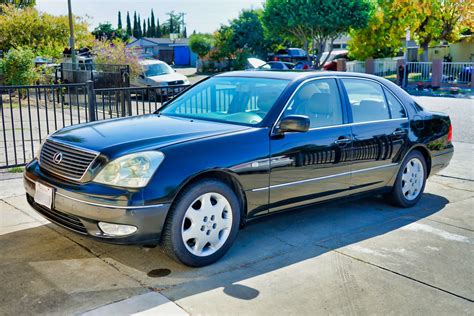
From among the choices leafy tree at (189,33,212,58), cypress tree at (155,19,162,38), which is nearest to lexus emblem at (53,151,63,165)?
leafy tree at (189,33,212,58)

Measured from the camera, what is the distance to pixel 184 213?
4.23 metres

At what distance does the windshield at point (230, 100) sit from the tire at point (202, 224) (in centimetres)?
89

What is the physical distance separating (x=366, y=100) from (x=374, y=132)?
1.35 ft

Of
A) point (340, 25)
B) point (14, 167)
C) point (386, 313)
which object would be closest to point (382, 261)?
point (386, 313)

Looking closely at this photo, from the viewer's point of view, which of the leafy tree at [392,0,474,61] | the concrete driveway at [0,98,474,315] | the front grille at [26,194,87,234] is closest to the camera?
the concrete driveway at [0,98,474,315]

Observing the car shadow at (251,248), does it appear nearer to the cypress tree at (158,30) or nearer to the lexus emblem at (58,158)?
the lexus emblem at (58,158)

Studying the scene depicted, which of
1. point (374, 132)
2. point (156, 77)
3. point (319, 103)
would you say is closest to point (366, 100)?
point (374, 132)

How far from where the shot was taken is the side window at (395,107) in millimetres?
6162

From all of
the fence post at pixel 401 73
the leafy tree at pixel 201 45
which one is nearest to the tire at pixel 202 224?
the fence post at pixel 401 73

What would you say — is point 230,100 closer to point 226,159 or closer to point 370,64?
point 226,159

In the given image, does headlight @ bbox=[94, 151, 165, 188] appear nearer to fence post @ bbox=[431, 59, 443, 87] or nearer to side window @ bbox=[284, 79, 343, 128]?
side window @ bbox=[284, 79, 343, 128]

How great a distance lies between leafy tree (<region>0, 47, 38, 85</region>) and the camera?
19.0m

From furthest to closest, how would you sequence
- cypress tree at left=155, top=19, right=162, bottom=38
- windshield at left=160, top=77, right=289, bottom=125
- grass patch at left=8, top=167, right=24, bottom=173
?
cypress tree at left=155, top=19, right=162, bottom=38, grass patch at left=8, top=167, right=24, bottom=173, windshield at left=160, top=77, right=289, bottom=125

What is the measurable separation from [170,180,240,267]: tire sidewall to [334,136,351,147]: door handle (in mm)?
1388
